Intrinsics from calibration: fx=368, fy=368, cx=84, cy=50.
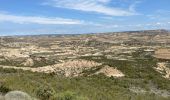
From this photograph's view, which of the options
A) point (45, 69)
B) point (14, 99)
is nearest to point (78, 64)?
point (45, 69)

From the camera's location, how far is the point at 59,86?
2962cm

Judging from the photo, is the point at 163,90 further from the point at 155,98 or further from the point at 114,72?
the point at 114,72

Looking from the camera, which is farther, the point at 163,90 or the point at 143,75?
the point at 143,75

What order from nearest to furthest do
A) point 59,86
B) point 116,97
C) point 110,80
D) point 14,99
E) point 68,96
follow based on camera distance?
point 14,99 < point 68,96 < point 116,97 < point 59,86 < point 110,80

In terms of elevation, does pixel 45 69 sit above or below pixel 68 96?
below

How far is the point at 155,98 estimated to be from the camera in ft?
95.2

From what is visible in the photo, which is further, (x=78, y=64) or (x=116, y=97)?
(x=78, y=64)

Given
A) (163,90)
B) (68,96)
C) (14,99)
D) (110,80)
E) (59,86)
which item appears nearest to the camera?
(14,99)

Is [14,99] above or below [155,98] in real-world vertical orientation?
above

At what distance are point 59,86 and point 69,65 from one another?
106 feet

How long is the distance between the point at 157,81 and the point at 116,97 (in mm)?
16100

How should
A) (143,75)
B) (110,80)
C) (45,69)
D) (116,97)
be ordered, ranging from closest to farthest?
(116,97)
(110,80)
(143,75)
(45,69)

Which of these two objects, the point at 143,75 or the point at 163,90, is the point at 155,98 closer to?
the point at 163,90

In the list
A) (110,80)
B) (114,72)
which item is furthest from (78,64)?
(110,80)
